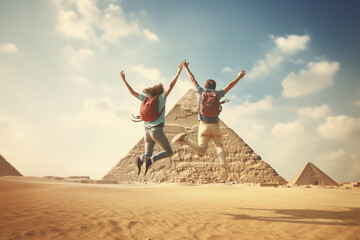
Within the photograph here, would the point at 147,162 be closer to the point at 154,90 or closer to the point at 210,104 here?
the point at 154,90

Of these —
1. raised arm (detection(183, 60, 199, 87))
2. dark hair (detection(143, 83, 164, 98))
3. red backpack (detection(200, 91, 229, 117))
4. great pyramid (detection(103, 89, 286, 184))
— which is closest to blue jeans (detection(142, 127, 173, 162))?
dark hair (detection(143, 83, 164, 98))

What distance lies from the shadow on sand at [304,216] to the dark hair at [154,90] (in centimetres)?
215

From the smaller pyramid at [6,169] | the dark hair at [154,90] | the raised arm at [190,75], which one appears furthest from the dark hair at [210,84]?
the smaller pyramid at [6,169]

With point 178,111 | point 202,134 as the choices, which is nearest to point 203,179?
point 178,111

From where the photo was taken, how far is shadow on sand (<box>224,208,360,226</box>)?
3.48 metres

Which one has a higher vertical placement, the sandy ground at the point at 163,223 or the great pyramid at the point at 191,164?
the great pyramid at the point at 191,164

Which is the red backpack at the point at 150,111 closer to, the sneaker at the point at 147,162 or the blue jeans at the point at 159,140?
the blue jeans at the point at 159,140

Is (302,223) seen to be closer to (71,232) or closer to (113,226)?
(113,226)

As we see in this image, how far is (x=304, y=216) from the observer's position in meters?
3.81

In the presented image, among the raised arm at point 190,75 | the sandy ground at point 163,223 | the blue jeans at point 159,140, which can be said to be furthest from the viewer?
the raised arm at point 190,75

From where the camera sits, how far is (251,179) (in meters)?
34.6

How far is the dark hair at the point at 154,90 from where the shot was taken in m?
4.01

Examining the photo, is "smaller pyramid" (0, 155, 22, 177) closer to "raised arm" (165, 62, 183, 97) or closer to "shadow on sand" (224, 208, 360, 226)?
"raised arm" (165, 62, 183, 97)

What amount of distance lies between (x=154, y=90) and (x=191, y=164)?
34.3 m
